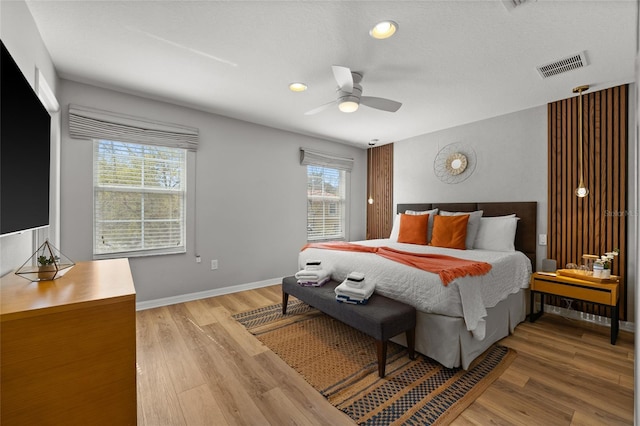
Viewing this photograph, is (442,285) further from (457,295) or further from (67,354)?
(67,354)

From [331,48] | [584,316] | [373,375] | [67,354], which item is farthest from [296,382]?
[584,316]

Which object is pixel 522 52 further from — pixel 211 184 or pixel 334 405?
pixel 211 184

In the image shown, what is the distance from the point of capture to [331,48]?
85.8 inches

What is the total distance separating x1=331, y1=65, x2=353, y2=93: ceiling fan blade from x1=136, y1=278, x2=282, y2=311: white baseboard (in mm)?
2931

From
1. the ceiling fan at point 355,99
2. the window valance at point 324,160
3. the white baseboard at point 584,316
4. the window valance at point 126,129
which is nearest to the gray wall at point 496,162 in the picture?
the white baseboard at point 584,316

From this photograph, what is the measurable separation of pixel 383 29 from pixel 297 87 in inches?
45.0

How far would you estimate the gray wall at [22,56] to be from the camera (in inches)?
55.3

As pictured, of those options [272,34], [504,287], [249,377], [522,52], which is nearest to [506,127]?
[522,52]

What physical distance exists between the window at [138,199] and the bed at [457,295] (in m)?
1.80

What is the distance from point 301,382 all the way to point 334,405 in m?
0.30

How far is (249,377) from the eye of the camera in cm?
194

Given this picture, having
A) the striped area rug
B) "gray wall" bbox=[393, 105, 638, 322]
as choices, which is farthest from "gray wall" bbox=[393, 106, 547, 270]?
the striped area rug

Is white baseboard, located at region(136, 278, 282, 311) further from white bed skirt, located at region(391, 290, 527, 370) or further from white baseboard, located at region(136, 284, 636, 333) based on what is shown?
white bed skirt, located at region(391, 290, 527, 370)

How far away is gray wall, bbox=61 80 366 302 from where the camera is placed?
9.26 feet
